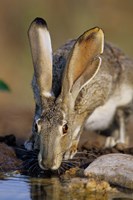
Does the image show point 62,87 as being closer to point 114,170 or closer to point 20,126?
point 114,170

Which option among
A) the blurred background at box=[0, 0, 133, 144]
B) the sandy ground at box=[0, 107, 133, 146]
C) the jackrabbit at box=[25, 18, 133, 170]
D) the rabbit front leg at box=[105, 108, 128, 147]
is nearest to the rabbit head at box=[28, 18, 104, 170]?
the jackrabbit at box=[25, 18, 133, 170]

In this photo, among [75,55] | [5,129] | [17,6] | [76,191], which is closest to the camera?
[76,191]

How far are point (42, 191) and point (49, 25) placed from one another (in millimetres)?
9124

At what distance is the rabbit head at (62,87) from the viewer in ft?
23.1

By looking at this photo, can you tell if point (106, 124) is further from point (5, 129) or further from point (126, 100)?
point (5, 129)

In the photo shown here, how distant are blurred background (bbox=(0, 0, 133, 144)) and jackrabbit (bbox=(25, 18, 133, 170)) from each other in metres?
4.83

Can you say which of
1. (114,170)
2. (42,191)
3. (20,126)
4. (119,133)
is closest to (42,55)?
(114,170)

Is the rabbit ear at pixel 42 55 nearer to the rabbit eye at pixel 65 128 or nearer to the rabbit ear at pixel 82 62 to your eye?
the rabbit ear at pixel 82 62

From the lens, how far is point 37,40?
7.59 m

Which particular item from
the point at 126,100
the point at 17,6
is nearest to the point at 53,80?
the point at 126,100

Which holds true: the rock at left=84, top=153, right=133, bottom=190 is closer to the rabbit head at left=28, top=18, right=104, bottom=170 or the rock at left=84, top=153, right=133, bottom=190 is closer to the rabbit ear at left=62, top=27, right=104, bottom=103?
the rabbit head at left=28, top=18, right=104, bottom=170

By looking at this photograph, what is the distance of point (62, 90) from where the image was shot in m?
7.37

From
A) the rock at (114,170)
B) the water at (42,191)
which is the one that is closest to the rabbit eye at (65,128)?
the rock at (114,170)

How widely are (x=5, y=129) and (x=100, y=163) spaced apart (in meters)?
3.33
